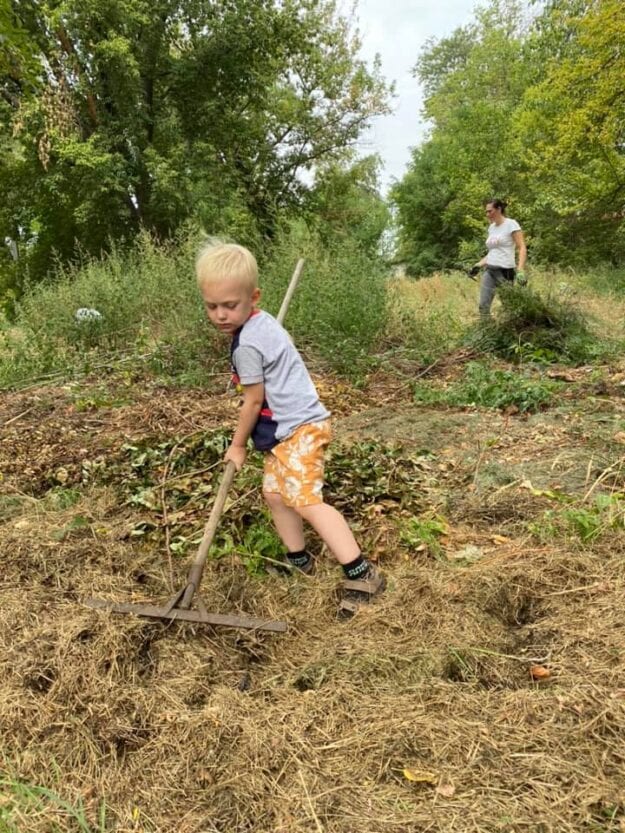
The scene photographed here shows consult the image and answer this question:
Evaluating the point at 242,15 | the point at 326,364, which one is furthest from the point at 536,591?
the point at 242,15

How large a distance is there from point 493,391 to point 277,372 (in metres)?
3.02

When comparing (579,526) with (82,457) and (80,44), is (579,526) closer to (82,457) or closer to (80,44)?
(82,457)

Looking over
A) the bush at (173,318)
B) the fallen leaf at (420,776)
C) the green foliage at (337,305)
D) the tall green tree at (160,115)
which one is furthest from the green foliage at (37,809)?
the tall green tree at (160,115)

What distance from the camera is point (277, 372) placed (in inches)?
93.4

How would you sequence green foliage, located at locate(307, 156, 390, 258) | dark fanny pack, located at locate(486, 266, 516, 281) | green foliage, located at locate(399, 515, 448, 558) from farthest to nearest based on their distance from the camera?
1. green foliage, located at locate(307, 156, 390, 258)
2. dark fanny pack, located at locate(486, 266, 516, 281)
3. green foliage, located at locate(399, 515, 448, 558)

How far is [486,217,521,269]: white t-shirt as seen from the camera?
6630 mm

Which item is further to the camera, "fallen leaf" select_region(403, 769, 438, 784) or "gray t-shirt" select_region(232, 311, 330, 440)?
"gray t-shirt" select_region(232, 311, 330, 440)

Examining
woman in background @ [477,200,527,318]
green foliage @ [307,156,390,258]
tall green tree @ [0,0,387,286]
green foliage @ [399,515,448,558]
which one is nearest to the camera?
green foliage @ [399,515,448,558]

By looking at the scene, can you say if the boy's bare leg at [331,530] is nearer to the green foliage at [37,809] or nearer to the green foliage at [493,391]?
the green foliage at [37,809]

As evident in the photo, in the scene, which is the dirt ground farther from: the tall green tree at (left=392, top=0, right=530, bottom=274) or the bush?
the tall green tree at (left=392, top=0, right=530, bottom=274)

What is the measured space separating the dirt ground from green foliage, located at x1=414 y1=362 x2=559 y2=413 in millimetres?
975

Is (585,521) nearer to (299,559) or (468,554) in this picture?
(468,554)

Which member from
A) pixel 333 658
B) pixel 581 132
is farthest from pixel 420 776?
pixel 581 132

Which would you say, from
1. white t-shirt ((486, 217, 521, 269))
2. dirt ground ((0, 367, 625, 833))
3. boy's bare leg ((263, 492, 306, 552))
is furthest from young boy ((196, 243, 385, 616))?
white t-shirt ((486, 217, 521, 269))
